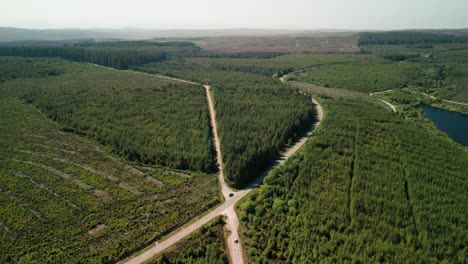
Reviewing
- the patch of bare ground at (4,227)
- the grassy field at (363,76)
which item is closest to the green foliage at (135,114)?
the patch of bare ground at (4,227)

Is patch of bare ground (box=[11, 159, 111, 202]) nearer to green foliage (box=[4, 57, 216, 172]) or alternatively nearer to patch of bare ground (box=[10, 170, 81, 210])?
patch of bare ground (box=[10, 170, 81, 210])

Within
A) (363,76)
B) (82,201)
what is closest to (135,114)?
(82,201)

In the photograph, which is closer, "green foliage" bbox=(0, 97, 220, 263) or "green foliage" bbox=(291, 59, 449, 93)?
"green foliage" bbox=(0, 97, 220, 263)

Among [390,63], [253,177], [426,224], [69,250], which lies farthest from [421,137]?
[390,63]

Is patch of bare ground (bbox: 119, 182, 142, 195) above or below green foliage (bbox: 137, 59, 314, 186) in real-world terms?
below

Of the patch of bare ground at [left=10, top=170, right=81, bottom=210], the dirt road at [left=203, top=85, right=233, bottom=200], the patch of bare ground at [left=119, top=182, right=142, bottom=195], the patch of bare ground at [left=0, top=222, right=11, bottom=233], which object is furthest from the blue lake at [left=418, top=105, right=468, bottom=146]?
the patch of bare ground at [left=0, top=222, right=11, bottom=233]

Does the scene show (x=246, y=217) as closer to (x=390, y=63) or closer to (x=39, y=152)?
(x=39, y=152)

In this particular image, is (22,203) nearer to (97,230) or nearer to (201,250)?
(97,230)
